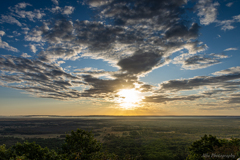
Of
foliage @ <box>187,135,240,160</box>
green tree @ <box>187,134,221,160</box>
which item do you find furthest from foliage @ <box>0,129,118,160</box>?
foliage @ <box>187,135,240,160</box>

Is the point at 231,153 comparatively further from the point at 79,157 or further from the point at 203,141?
the point at 79,157

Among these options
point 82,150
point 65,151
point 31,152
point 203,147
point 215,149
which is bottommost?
point 203,147

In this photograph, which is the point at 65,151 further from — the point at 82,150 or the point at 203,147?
the point at 203,147

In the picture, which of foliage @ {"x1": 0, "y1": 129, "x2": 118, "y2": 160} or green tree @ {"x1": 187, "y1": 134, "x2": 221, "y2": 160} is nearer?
foliage @ {"x1": 0, "y1": 129, "x2": 118, "y2": 160}

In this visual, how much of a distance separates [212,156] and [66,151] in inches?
885

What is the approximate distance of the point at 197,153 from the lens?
23.5 m

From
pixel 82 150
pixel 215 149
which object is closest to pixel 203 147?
pixel 215 149

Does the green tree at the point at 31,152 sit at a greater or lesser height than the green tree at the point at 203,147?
greater

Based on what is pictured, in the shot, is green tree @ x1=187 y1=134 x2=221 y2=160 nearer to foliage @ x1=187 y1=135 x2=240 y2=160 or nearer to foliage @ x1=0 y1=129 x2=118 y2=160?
foliage @ x1=187 y1=135 x2=240 y2=160

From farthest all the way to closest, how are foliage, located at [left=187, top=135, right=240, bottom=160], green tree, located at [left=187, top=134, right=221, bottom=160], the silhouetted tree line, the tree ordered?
green tree, located at [left=187, top=134, right=221, bottom=160], the tree, foliage, located at [left=187, top=135, right=240, bottom=160], the silhouetted tree line

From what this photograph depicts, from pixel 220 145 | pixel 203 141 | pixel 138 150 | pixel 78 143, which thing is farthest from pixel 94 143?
pixel 138 150

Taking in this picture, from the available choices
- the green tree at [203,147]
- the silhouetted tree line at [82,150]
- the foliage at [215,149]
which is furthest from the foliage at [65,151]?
the foliage at [215,149]

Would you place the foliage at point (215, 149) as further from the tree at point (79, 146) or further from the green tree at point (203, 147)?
the tree at point (79, 146)

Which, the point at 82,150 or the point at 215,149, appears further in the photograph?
the point at 215,149
